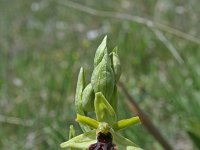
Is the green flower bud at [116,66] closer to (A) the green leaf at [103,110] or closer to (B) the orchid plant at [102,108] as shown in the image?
(B) the orchid plant at [102,108]

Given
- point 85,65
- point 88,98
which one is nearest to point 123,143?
point 88,98

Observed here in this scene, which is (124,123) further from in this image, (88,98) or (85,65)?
(85,65)

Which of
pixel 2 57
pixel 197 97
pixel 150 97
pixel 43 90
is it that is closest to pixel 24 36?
pixel 2 57

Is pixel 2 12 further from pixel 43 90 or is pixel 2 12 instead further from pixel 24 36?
pixel 43 90

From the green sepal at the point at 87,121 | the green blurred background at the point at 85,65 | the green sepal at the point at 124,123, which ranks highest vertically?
the green blurred background at the point at 85,65

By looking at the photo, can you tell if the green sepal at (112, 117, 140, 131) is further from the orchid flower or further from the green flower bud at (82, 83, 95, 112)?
the green flower bud at (82, 83, 95, 112)

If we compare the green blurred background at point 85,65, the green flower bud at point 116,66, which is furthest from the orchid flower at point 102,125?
the green blurred background at point 85,65
